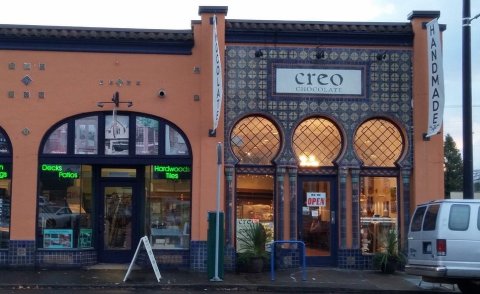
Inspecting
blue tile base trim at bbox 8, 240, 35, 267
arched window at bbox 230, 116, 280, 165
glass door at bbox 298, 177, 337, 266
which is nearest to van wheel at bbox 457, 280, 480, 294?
glass door at bbox 298, 177, 337, 266

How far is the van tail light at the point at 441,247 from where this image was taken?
41.6ft

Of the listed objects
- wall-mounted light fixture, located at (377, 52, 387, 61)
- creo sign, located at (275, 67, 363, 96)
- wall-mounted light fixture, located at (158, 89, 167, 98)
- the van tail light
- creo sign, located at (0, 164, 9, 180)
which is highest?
wall-mounted light fixture, located at (377, 52, 387, 61)

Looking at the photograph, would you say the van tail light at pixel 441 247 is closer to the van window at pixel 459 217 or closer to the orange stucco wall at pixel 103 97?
the van window at pixel 459 217

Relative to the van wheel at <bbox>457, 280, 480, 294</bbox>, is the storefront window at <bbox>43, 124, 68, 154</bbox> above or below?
above

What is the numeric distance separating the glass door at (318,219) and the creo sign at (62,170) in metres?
5.87

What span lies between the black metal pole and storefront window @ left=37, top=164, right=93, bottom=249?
30.4ft

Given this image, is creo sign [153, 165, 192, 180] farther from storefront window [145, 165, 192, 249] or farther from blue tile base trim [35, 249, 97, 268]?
blue tile base trim [35, 249, 97, 268]

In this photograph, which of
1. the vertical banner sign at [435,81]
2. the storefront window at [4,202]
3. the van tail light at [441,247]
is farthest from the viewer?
the storefront window at [4,202]

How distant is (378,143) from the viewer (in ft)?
57.9

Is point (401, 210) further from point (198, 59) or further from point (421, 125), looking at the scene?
point (198, 59)

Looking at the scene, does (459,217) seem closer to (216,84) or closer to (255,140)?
(255,140)

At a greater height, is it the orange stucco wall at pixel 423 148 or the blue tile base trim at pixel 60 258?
the orange stucco wall at pixel 423 148

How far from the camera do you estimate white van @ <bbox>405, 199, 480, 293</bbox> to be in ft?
41.3

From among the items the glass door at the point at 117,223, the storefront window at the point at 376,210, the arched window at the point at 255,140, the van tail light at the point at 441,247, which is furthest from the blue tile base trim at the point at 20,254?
the van tail light at the point at 441,247
